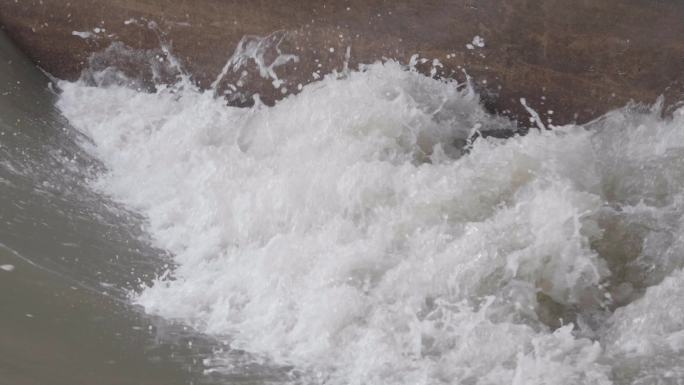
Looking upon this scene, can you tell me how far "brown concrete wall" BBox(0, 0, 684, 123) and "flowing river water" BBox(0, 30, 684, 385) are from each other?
148 mm

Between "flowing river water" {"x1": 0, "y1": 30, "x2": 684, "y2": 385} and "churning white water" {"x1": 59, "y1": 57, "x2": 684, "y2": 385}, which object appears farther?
"churning white water" {"x1": 59, "y1": 57, "x2": 684, "y2": 385}

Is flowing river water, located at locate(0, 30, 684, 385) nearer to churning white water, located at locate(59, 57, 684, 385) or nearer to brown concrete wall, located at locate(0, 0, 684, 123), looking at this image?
churning white water, located at locate(59, 57, 684, 385)

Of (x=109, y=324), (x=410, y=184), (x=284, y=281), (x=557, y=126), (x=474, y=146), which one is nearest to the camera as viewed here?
(x=109, y=324)

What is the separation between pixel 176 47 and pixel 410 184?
7.19 ft

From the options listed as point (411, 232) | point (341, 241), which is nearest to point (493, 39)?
point (411, 232)

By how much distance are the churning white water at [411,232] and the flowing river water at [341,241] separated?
0.04 ft

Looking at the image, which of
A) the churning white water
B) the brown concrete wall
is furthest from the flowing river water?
the brown concrete wall

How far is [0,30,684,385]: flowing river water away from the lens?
10.0 feet

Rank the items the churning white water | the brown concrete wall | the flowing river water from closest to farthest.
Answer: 1. the flowing river water
2. the churning white water
3. the brown concrete wall

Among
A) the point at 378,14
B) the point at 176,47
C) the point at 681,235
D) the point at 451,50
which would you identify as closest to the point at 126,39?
the point at 176,47

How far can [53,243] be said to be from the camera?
3.70 meters

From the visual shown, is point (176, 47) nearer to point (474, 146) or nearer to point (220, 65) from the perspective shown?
point (220, 65)

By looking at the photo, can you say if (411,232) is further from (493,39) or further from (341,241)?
(493,39)

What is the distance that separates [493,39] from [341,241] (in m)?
1.67
